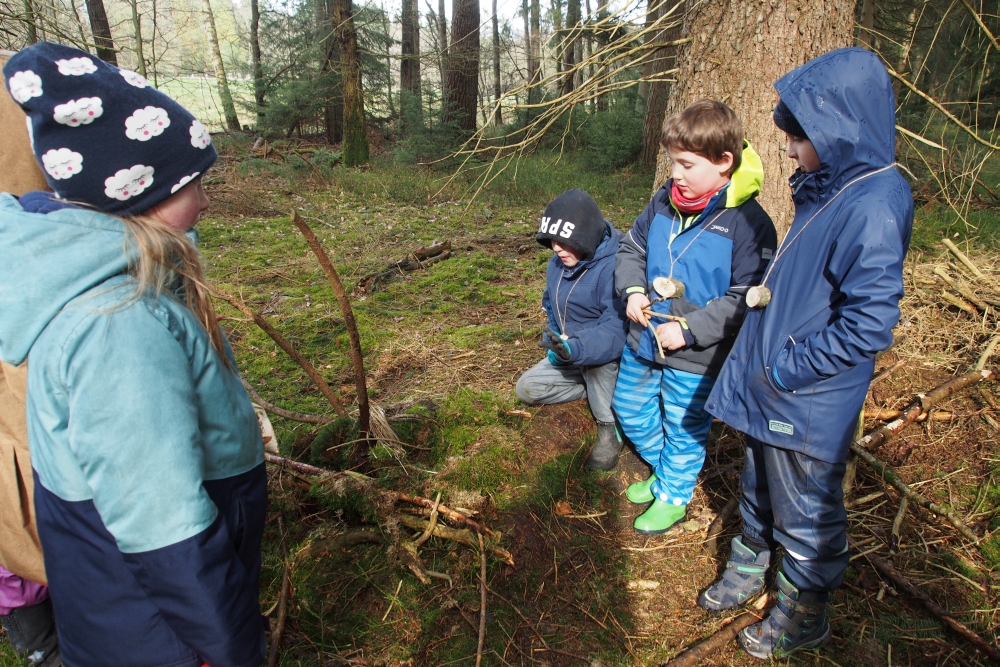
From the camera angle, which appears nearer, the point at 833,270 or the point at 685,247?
the point at 833,270

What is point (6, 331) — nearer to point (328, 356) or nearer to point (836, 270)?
point (836, 270)

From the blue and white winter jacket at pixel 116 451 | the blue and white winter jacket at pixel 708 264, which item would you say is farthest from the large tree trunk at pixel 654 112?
the blue and white winter jacket at pixel 116 451

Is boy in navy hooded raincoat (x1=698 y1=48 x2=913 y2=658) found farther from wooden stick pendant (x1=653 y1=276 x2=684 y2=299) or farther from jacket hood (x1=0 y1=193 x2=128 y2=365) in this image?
jacket hood (x1=0 y1=193 x2=128 y2=365)

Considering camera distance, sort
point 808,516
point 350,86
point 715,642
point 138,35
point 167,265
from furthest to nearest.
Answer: point 350,86, point 138,35, point 715,642, point 808,516, point 167,265

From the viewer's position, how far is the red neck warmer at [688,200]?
247 cm

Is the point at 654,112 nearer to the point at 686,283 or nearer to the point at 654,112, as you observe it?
the point at 654,112

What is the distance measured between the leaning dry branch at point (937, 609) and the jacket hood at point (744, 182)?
181 cm

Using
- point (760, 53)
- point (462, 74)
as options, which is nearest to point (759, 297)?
point (760, 53)

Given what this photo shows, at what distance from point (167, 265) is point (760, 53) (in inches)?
129

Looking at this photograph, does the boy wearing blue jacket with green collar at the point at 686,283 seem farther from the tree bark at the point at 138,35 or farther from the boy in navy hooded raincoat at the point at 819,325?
the tree bark at the point at 138,35

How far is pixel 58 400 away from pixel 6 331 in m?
0.18

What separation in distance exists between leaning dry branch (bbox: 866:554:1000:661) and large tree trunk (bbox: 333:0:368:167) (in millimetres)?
11682

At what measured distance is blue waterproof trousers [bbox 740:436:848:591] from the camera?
207 cm

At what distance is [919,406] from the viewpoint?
3395mm
